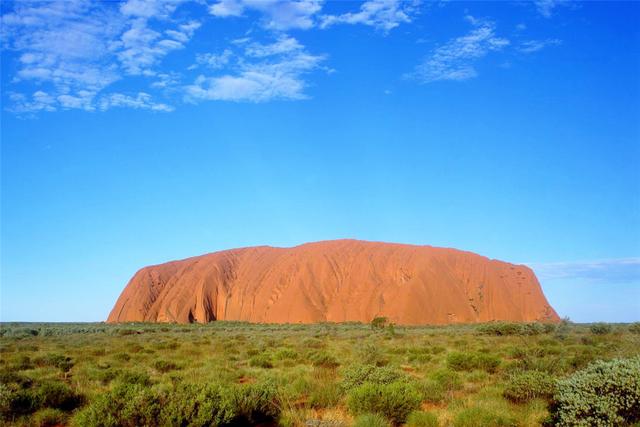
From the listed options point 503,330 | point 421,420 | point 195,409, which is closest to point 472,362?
point 421,420

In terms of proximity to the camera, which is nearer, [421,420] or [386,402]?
[421,420]

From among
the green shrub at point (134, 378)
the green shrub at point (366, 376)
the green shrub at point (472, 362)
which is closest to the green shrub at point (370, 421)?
the green shrub at point (366, 376)

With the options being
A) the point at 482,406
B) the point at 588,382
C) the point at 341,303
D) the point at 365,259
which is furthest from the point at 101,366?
the point at 365,259

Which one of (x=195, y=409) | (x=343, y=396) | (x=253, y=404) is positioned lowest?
(x=343, y=396)

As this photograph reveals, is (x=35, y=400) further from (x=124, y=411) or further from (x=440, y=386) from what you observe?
(x=440, y=386)

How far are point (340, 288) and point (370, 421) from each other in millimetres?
49740

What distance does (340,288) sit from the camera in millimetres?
56000

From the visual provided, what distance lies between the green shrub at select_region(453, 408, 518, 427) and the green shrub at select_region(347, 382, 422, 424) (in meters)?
0.75

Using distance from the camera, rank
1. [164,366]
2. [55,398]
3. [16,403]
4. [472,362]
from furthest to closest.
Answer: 1. [164,366]
2. [472,362]
3. [55,398]
4. [16,403]

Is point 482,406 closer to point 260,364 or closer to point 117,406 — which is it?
point 117,406

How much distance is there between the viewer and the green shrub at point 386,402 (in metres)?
7.35

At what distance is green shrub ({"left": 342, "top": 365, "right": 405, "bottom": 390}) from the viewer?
9102 mm

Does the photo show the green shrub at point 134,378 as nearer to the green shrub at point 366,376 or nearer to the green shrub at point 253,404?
the green shrub at point 253,404

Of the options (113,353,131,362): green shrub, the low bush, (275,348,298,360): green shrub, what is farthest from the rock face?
the low bush
